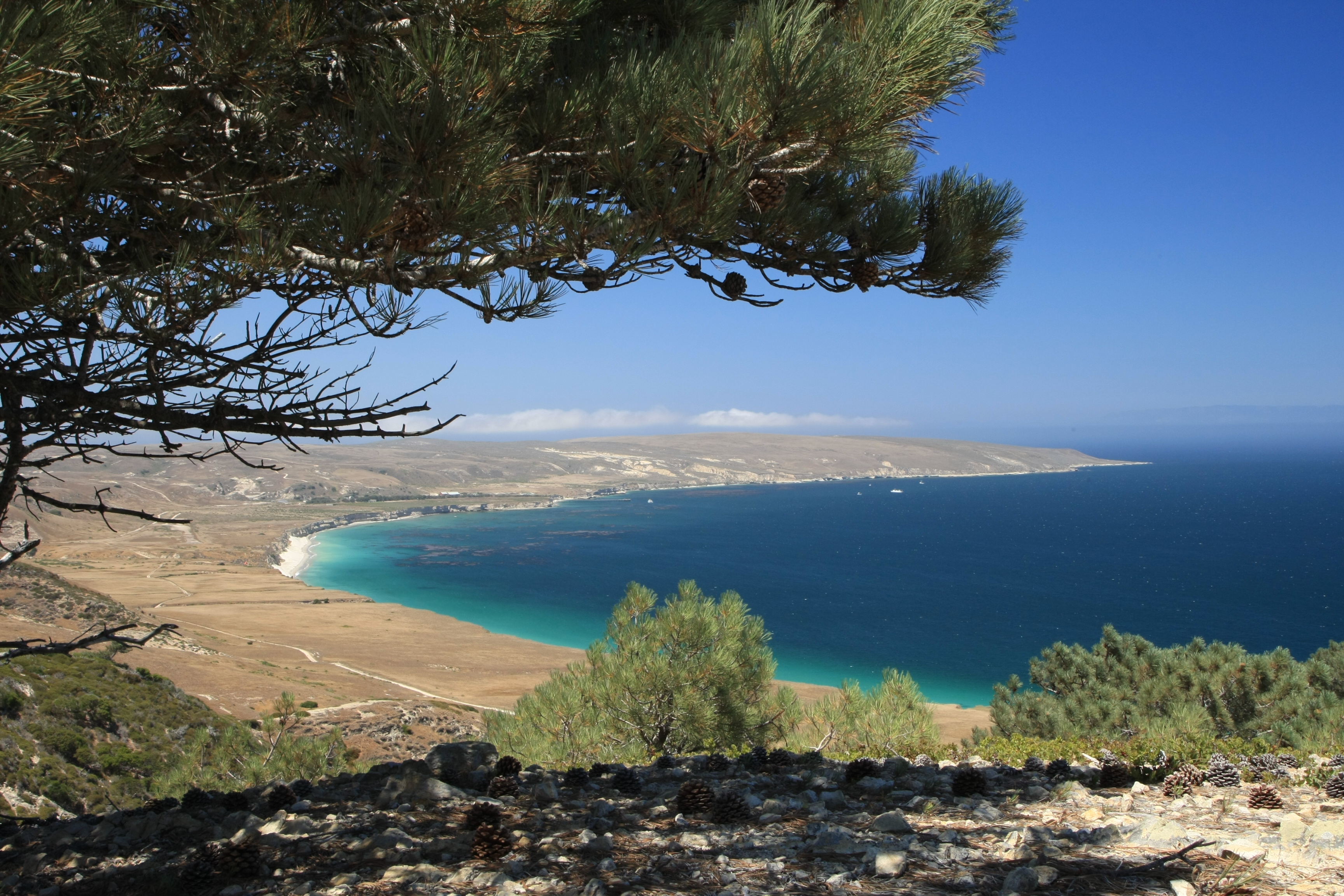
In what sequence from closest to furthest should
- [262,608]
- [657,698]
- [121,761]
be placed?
[657,698] < [121,761] < [262,608]

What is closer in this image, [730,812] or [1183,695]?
[730,812]

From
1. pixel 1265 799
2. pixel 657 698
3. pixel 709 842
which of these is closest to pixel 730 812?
pixel 709 842

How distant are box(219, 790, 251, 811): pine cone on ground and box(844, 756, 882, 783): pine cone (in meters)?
3.35

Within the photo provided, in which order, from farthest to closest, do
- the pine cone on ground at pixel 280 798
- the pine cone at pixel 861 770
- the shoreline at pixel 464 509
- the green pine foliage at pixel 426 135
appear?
the shoreline at pixel 464 509, the pine cone at pixel 861 770, the pine cone on ground at pixel 280 798, the green pine foliage at pixel 426 135

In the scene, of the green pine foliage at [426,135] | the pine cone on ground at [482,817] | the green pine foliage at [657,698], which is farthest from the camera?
the green pine foliage at [657,698]

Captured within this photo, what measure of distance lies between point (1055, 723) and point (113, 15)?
1282 centimetres

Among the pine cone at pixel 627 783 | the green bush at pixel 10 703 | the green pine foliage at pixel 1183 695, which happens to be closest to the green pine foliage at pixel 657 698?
the green pine foliage at pixel 1183 695

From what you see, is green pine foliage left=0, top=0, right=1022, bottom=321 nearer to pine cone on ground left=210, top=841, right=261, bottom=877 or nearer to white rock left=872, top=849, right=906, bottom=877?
pine cone on ground left=210, top=841, right=261, bottom=877

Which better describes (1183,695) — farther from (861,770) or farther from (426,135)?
(426,135)

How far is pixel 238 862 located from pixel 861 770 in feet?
10.7

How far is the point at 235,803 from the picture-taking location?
4.00m

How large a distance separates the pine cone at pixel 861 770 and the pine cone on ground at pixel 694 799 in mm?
1067

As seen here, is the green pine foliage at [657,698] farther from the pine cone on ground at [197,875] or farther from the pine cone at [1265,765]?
the pine cone on ground at [197,875]

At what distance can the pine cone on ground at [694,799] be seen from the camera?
3707 mm
